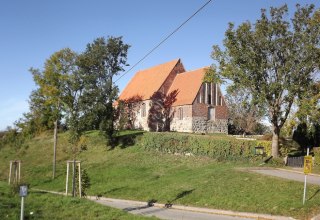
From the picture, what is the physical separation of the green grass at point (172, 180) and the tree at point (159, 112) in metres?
9.40

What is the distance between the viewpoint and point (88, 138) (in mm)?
49438

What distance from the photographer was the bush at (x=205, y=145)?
33.2 m

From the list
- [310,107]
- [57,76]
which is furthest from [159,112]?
[310,107]

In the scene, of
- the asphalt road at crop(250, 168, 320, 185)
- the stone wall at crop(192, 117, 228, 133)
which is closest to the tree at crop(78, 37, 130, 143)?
the stone wall at crop(192, 117, 228, 133)

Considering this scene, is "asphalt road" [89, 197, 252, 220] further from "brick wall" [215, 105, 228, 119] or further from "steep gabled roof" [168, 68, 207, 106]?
"brick wall" [215, 105, 228, 119]

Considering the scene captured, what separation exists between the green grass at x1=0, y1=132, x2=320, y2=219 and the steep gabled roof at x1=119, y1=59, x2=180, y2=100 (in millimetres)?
11794

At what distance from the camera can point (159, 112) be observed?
55594mm

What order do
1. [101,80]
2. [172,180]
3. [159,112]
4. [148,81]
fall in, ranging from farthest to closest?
[148,81] → [159,112] → [101,80] → [172,180]

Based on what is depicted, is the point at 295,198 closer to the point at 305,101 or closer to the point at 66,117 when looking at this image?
the point at 305,101

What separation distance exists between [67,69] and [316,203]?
38579 millimetres

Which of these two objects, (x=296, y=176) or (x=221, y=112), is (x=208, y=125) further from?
(x=296, y=176)

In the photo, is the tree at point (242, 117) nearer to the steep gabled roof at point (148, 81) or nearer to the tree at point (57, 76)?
the steep gabled roof at point (148, 81)

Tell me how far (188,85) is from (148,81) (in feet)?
31.9

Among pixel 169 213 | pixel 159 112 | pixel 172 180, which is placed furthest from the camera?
pixel 159 112
